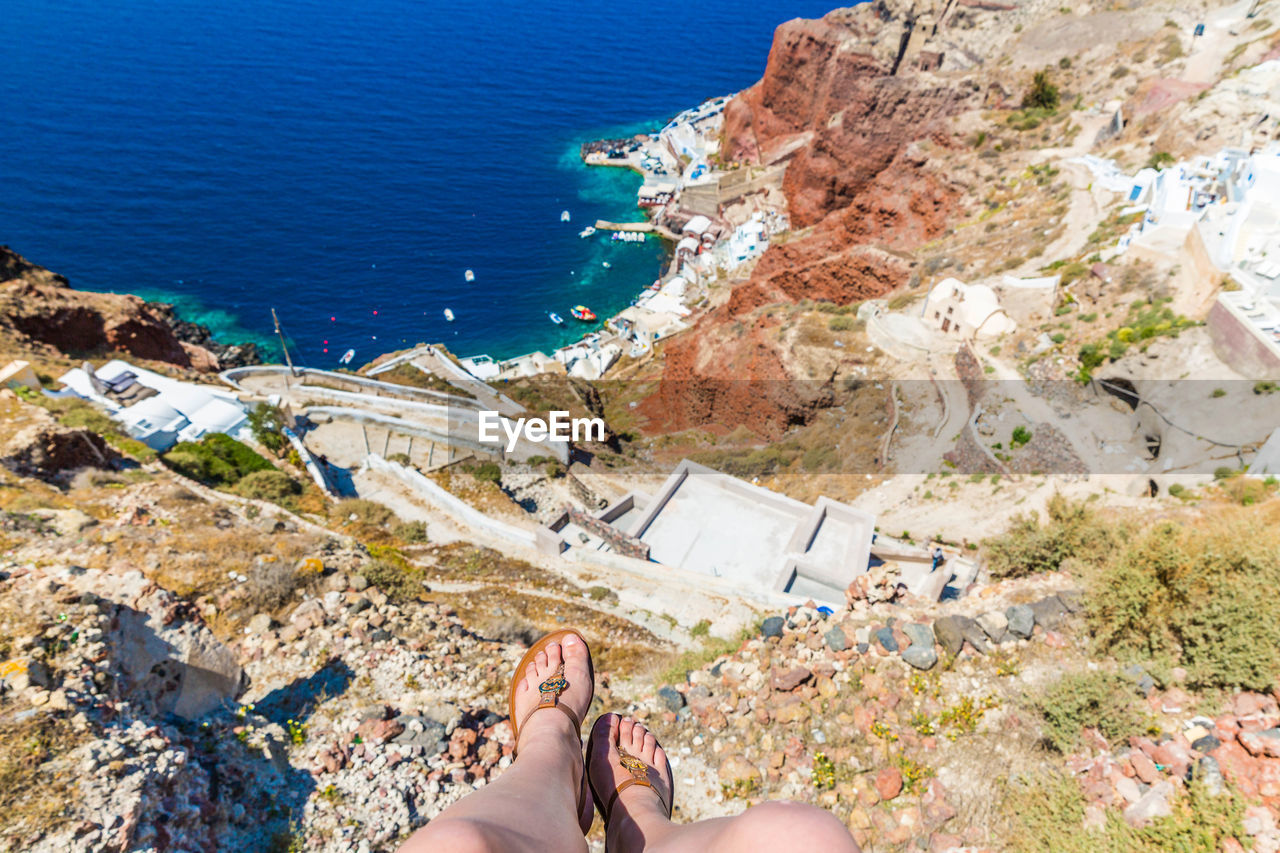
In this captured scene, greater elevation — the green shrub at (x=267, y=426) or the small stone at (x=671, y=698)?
the green shrub at (x=267, y=426)

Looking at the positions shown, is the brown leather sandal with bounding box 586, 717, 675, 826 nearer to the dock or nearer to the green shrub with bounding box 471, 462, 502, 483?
the green shrub with bounding box 471, 462, 502, 483

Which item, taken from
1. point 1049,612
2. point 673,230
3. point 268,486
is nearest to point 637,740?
point 1049,612

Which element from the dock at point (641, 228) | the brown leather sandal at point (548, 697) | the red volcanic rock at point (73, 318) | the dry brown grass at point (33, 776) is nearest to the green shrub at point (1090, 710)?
the brown leather sandal at point (548, 697)

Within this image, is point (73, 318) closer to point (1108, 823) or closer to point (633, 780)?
point (633, 780)

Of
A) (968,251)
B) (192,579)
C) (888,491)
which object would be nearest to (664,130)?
(968,251)

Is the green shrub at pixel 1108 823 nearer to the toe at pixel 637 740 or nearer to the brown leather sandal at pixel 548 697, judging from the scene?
the toe at pixel 637 740

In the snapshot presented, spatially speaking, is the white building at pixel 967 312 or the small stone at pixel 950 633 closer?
the small stone at pixel 950 633

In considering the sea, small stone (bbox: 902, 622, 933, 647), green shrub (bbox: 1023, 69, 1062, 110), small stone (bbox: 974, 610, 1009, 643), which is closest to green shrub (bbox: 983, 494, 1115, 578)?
→ small stone (bbox: 974, 610, 1009, 643)

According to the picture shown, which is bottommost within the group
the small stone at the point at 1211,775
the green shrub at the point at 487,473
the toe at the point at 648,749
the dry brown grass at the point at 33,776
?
the green shrub at the point at 487,473
